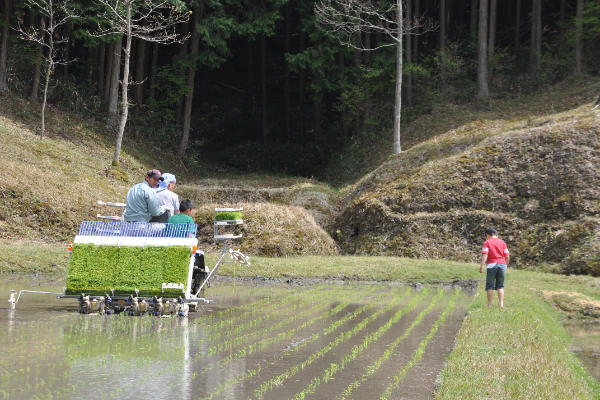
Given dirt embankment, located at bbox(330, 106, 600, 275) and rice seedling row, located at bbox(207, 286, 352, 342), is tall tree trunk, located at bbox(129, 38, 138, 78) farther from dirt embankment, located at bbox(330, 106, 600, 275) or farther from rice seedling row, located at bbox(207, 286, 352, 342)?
rice seedling row, located at bbox(207, 286, 352, 342)

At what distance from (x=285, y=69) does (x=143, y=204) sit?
3877cm

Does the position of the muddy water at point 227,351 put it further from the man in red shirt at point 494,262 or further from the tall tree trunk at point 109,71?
the tall tree trunk at point 109,71

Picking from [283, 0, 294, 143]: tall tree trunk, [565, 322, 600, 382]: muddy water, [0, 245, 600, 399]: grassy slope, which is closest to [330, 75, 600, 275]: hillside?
[0, 245, 600, 399]: grassy slope

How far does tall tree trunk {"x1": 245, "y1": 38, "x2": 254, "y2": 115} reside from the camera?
49522 mm

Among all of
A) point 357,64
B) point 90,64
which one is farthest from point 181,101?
point 357,64

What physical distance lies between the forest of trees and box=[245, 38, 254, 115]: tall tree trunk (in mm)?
115

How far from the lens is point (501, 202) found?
23328 mm

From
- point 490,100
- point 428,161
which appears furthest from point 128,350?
point 490,100

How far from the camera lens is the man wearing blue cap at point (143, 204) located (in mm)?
10930

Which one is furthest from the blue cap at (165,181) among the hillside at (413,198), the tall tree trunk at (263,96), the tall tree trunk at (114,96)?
the tall tree trunk at (263,96)

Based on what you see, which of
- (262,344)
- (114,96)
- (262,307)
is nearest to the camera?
(262,344)

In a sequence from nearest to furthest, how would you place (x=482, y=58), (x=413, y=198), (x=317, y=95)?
(x=413, y=198) < (x=482, y=58) < (x=317, y=95)

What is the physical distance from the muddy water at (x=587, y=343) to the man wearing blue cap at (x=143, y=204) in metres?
7.31

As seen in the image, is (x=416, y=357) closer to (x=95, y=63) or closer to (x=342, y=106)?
(x=342, y=106)
